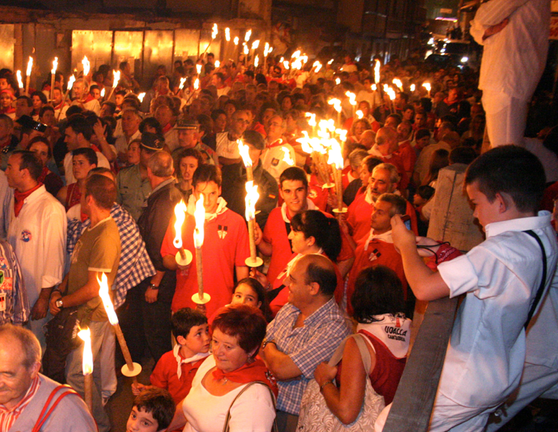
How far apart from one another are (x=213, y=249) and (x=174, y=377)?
128 cm

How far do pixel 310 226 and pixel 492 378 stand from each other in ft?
6.79

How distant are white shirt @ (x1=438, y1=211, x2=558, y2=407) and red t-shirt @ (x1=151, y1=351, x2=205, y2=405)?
6.12 feet

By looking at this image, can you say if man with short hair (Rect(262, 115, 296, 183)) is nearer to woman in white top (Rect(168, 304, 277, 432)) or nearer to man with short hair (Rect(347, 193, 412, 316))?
man with short hair (Rect(347, 193, 412, 316))

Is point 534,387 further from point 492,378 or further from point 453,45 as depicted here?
point 453,45

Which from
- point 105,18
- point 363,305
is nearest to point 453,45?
point 105,18

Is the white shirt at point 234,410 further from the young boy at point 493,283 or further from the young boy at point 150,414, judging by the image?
the young boy at point 493,283

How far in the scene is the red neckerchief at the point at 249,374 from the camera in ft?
9.57

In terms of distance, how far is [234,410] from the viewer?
279 cm

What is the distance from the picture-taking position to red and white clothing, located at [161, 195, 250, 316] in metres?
4.63

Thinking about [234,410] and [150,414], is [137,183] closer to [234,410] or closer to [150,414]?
[150,414]

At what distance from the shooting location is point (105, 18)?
52.2 feet

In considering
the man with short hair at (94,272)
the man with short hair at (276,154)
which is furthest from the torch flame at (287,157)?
the man with short hair at (94,272)

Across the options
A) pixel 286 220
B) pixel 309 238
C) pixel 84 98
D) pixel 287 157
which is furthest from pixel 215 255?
pixel 84 98

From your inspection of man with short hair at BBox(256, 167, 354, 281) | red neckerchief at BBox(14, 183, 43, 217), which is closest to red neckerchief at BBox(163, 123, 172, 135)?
red neckerchief at BBox(14, 183, 43, 217)
